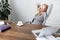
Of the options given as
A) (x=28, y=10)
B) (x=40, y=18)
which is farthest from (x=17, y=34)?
(x=28, y=10)

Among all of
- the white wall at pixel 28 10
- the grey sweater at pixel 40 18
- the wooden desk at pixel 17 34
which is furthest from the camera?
the white wall at pixel 28 10

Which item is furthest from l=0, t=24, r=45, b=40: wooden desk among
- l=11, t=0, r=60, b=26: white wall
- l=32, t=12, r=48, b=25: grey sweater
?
l=11, t=0, r=60, b=26: white wall

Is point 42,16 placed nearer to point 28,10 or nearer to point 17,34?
point 17,34

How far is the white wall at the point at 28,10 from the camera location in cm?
Result: 397

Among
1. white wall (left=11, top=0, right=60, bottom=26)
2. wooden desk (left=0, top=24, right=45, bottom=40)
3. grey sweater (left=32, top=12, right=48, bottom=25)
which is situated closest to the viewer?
wooden desk (left=0, top=24, right=45, bottom=40)

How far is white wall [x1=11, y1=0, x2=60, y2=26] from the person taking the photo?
3971 millimetres

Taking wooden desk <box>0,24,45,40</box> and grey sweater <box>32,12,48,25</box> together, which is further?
grey sweater <box>32,12,48,25</box>

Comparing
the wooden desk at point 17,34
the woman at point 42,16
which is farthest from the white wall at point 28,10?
the wooden desk at point 17,34

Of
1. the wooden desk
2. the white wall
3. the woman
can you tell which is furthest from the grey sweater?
the white wall

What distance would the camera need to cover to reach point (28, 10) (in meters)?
4.32

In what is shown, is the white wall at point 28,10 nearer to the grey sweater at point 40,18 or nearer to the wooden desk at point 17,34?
the grey sweater at point 40,18

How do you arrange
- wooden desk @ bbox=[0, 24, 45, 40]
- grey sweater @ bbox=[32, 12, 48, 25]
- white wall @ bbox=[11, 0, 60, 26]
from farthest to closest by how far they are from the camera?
white wall @ bbox=[11, 0, 60, 26]
grey sweater @ bbox=[32, 12, 48, 25]
wooden desk @ bbox=[0, 24, 45, 40]

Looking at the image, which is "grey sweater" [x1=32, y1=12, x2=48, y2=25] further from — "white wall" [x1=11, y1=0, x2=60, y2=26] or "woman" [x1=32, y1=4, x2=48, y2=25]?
"white wall" [x1=11, y1=0, x2=60, y2=26]

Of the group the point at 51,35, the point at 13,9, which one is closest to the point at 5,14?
the point at 13,9
